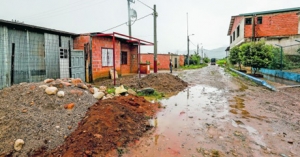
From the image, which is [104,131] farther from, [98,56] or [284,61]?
[284,61]

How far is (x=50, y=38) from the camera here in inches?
409

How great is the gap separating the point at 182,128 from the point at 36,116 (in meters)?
3.27

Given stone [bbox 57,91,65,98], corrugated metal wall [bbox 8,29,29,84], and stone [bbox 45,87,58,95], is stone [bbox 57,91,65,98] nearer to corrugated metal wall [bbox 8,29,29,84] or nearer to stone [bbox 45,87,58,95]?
stone [bbox 45,87,58,95]

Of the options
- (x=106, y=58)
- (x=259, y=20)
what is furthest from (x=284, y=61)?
(x=106, y=58)

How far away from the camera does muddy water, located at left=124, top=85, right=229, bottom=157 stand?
11.5 ft

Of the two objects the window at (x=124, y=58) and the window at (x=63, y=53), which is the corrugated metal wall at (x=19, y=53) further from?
the window at (x=124, y=58)

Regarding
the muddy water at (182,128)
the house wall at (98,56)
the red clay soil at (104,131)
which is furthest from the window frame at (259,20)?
the red clay soil at (104,131)

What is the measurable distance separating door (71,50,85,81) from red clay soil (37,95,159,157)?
698cm

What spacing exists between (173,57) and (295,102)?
28209mm

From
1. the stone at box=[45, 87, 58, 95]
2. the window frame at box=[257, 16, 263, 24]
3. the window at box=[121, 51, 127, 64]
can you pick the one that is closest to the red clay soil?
the stone at box=[45, 87, 58, 95]

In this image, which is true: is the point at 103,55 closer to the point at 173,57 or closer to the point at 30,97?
the point at 30,97

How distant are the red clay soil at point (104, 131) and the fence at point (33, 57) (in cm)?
601

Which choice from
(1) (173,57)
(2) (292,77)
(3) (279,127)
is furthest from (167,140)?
(1) (173,57)

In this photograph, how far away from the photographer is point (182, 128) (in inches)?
182
